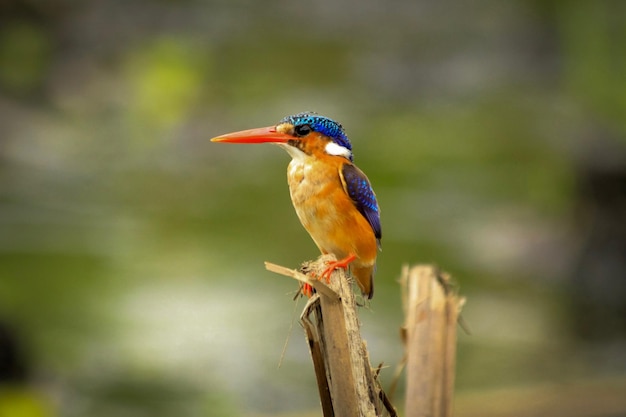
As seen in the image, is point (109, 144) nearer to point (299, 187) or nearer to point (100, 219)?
point (100, 219)

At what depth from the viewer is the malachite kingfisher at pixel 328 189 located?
299 cm

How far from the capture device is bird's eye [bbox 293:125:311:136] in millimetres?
2998

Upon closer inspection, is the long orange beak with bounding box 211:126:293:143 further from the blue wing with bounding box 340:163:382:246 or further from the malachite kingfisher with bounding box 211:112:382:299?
the blue wing with bounding box 340:163:382:246

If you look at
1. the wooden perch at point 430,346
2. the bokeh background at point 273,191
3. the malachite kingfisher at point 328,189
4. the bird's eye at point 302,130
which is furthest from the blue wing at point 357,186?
the bokeh background at point 273,191

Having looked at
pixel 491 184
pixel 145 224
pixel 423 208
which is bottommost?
pixel 145 224

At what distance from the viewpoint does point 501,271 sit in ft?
29.1

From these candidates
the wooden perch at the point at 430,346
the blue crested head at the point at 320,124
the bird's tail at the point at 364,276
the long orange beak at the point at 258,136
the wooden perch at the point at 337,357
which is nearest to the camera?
the wooden perch at the point at 337,357

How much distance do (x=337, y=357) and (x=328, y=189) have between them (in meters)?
0.86

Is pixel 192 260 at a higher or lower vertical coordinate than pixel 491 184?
lower

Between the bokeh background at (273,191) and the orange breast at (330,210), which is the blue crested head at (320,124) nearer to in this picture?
the orange breast at (330,210)

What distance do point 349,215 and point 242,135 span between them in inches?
15.0

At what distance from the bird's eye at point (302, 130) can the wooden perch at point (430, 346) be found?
55 cm

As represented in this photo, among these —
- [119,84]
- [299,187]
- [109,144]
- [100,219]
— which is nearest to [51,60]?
[119,84]

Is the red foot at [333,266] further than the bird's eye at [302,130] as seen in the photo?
No
